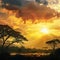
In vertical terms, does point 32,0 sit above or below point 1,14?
above

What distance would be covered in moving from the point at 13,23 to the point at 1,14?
41 centimetres

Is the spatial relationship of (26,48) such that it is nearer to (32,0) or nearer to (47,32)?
(47,32)

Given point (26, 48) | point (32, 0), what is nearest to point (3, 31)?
point (26, 48)

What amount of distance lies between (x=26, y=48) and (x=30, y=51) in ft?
0.44

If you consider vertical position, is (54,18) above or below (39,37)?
above

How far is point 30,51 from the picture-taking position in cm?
603

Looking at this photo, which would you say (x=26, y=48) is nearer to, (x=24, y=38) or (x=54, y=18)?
(x=24, y=38)

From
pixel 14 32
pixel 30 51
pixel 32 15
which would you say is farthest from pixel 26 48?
pixel 32 15

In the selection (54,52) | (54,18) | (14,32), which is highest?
(54,18)

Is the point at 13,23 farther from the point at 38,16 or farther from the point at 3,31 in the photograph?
the point at 38,16

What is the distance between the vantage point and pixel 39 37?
241 inches

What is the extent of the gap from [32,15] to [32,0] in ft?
1.37

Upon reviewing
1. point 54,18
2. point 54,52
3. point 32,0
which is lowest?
point 54,52

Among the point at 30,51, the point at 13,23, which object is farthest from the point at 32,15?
the point at 30,51
